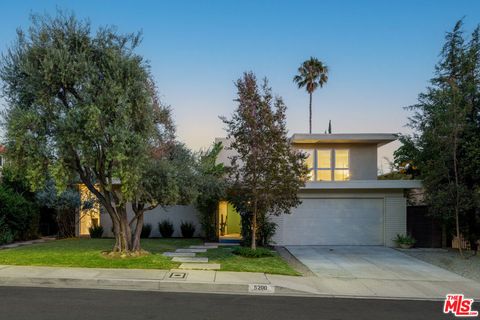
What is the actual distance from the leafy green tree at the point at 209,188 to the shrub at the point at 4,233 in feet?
26.2

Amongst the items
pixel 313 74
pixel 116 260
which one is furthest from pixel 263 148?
pixel 313 74

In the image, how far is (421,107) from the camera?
18172mm

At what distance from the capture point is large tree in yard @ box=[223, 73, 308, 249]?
44.4ft

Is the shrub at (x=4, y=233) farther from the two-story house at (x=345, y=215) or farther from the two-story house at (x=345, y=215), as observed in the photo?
the two-story house at (x=345, y=215)

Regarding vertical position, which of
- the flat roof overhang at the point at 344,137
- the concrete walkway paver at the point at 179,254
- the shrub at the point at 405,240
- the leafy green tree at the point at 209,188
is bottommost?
the concrete walkway paver at the point at 179,254

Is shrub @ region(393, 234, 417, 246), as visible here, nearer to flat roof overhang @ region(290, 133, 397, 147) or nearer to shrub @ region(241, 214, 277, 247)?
flat roof overhang @ region(290, 133, 397, 147)

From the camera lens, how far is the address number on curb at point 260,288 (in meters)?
9.38

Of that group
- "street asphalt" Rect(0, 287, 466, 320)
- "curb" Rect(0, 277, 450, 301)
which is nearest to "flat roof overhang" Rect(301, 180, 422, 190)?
"curb" Rect(0, 277, 450, 301)

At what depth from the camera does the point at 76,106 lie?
1159cm

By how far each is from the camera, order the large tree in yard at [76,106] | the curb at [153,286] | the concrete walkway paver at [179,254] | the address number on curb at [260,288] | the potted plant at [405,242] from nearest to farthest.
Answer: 1. the curb at [153,286]
2. the address number on curb at [260,288]
3. the large tree in yard at [76,106]
4. the concrete walkway paver at [179,254]
5. the potted plant at [405,242]

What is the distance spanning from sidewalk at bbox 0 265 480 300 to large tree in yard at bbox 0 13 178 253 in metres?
2.51

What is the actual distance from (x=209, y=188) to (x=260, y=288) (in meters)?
5.82

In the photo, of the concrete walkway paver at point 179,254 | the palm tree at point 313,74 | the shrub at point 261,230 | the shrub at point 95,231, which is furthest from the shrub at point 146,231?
the palm tree at point 313,74

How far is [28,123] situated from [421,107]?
50.5ft
